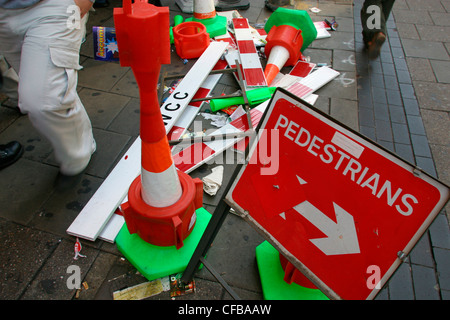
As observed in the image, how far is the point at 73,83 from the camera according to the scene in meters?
2.38

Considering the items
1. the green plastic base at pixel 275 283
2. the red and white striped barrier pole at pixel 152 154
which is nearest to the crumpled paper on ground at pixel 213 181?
the red and white striped barrier pole at pixel 152 154

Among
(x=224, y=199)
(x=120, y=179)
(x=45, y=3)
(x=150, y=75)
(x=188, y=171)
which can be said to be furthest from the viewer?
(x=188, y=171)

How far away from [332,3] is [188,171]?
511 cm

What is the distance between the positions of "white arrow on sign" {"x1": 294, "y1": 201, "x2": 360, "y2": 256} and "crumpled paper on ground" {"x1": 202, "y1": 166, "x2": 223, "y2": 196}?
4.35ft

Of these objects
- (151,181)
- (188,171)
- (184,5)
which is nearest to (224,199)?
(151,181)

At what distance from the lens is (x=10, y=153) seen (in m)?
2.89

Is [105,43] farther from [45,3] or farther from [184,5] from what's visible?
[184,5]

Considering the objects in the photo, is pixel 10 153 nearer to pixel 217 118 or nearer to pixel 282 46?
pixel 217 118

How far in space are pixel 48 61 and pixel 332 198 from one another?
2154mm

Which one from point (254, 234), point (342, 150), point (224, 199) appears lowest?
point (254, 234)

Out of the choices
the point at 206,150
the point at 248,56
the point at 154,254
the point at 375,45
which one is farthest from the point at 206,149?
the point at 375,45

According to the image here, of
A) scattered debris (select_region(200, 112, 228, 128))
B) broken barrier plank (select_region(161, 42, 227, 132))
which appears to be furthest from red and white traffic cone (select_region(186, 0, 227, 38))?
scattered debris (select_region(200, 112, 228, 128))

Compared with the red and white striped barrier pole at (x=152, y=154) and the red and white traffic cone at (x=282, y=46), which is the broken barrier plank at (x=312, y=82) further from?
the red and white striped barrier pole at (x=152, y=154)

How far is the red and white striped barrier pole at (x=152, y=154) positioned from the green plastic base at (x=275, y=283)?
1.83 feet
